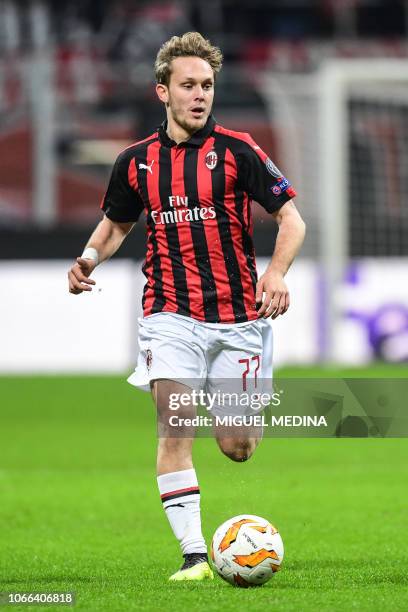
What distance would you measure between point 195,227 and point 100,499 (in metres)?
3.19

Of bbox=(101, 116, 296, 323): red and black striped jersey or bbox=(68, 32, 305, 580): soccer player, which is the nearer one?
bbox=(68, 32, 305, 580): soccer player

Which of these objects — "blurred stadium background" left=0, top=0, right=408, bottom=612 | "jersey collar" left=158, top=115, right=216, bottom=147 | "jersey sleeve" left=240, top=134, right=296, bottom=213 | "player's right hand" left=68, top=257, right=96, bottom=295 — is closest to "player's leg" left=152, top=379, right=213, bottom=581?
"blurred stadium background" left=0, top=0, right=408, bottom=612

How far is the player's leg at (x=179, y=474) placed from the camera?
4.92 m

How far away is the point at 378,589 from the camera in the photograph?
4.58 m

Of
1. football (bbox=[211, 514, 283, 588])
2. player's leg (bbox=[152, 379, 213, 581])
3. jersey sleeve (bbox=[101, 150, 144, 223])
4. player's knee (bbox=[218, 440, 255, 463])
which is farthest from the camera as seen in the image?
jersey sleeve (bbox=[101, 150, 144, 223])

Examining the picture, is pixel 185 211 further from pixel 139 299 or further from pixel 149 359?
pixel 139 299

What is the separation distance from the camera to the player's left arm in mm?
4816

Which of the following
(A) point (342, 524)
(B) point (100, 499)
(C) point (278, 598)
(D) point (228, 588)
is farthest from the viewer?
(B) point (100, 499)

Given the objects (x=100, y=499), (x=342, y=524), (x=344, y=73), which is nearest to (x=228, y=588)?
(x=342, y=524)

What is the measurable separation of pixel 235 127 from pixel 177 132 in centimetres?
1932

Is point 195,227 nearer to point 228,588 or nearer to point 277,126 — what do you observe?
point 228,588

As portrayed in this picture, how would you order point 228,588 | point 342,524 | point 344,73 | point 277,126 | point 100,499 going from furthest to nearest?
point 277,126, point 344,73, point 100,499, point 342,524, point 228,588

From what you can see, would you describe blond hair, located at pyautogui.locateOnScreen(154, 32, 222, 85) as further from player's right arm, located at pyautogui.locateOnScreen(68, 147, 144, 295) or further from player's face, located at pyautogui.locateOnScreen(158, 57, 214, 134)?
player's right arm, located at pyautogui.locateOnScreen(68, 147, 144, 295)

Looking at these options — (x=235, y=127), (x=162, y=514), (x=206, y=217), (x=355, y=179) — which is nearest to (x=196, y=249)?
(x=206, y=217)
